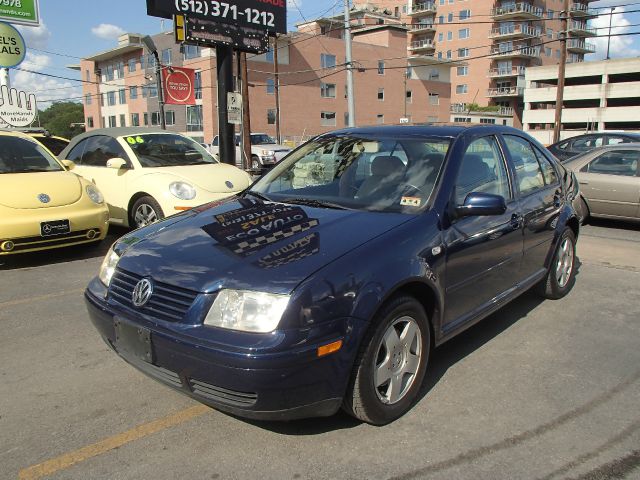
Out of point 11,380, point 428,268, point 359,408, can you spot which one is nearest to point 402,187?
point 428,268

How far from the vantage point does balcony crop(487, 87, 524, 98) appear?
266 ft

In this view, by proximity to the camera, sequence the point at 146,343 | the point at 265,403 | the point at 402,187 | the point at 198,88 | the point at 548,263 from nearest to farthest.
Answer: the point at 265,403 → the point at 146,343 → the point at 402,187 → the point at 548,263 → the point at 198,88

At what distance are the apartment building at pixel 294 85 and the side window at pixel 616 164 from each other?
117ft

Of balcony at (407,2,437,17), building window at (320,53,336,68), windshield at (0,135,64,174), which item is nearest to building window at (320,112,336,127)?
building window at (320,53,336,68)

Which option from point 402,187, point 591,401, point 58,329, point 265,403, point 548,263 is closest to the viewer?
point 265,403

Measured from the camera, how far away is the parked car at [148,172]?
725 centimetres

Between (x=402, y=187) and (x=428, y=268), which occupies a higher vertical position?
(x=402, y=187)

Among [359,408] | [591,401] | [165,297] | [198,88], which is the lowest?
[591,401]

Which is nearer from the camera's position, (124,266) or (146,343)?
(146,343)

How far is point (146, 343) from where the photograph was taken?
2664 millimetres

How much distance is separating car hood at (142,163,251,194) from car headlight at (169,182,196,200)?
3.4 inches

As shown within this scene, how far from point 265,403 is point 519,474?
4.12 ft

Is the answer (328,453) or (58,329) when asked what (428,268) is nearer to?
(328,453)

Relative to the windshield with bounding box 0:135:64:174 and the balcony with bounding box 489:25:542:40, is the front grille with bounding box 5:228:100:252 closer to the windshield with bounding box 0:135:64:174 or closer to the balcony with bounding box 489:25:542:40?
the windshield with bounding box 0:135:64:174
